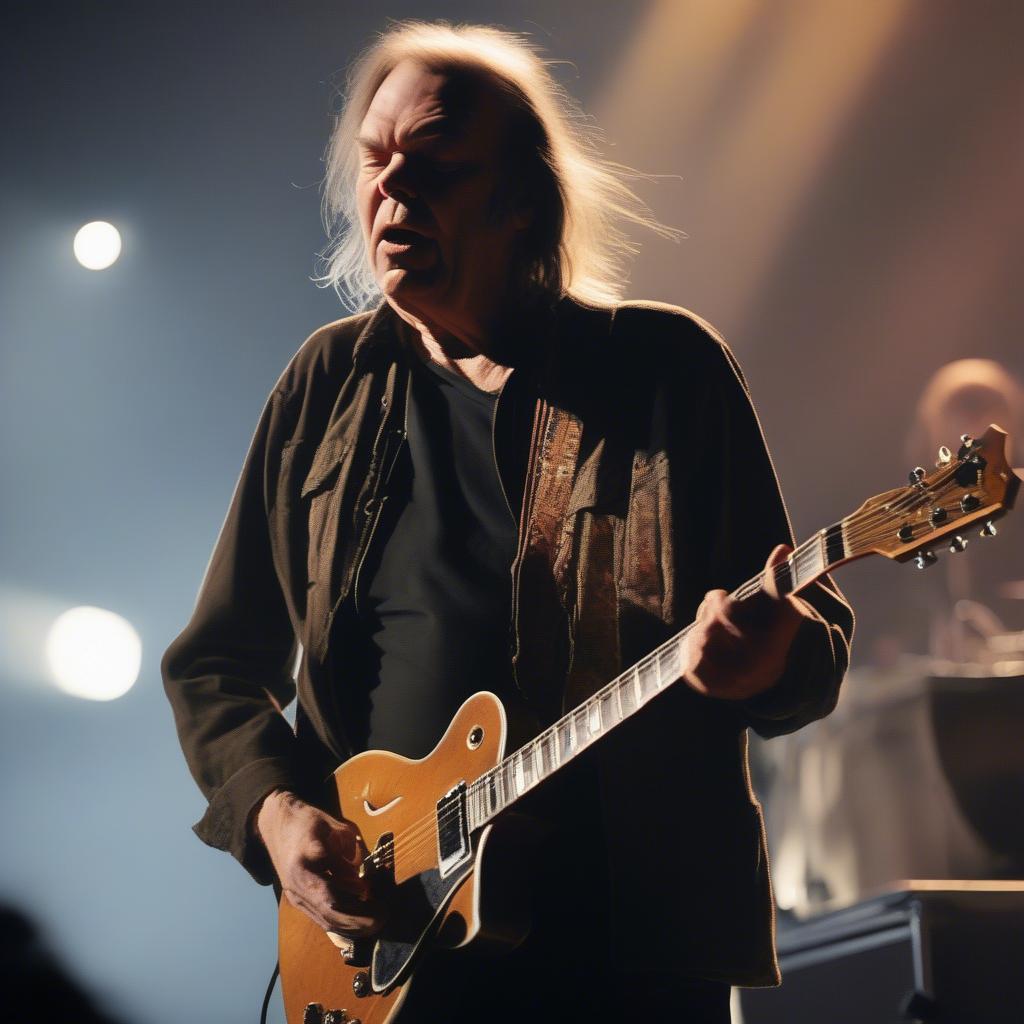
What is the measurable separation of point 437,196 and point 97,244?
1.55m

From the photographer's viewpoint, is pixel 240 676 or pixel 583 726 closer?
pixel 583 726

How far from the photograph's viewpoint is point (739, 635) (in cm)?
119

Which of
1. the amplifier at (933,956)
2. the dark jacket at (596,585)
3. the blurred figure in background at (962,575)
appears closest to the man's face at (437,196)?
the dark jacket at (596,585)

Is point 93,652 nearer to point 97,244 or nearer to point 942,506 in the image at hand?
point 97,244

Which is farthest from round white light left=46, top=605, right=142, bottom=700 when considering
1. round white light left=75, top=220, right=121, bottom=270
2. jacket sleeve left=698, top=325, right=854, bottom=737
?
jacket sleeve left=698, top=325, right=854, bottom=737

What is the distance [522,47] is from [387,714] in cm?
142

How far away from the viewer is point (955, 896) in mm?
1691

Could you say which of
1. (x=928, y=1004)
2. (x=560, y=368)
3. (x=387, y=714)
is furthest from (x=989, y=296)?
(x=387, y=714)

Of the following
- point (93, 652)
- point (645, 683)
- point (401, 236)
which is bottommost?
point (645, 683)

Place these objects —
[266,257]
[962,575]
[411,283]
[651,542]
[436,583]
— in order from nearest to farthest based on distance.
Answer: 1. [651,542]
2. [436,583]
3. [411,283]
4. [962,575]
5. [266,257]

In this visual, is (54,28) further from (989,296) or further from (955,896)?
(955,896)

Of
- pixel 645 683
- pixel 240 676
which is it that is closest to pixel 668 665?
pixel 645 683

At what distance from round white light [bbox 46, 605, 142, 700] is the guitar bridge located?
1.58 meters

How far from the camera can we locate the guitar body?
1.32 meters
